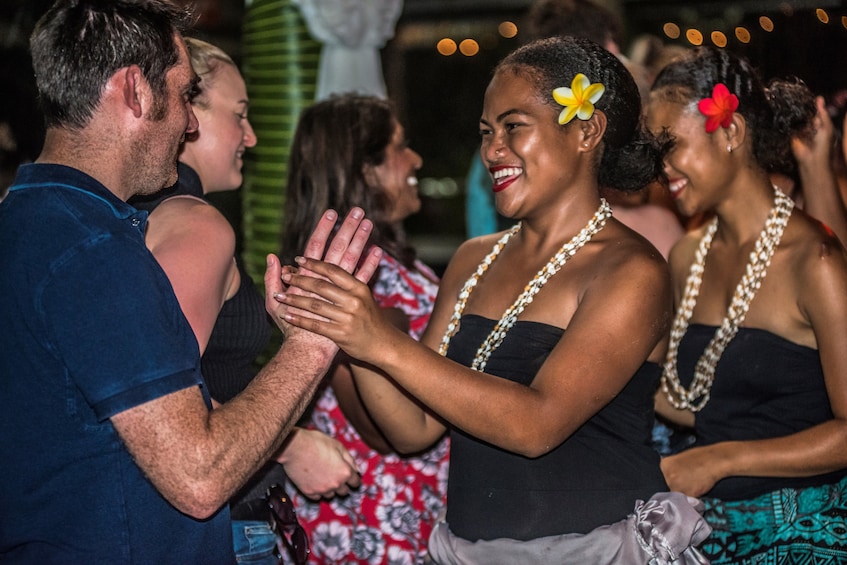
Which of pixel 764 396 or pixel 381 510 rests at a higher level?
pixel 764 396

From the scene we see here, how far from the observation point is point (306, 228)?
126 inches

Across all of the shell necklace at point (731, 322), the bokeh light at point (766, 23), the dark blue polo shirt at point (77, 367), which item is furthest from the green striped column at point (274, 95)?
the dark blue polo shirt at point (77, 367)

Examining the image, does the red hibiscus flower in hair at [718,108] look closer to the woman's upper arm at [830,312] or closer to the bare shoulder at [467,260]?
the woman's upper arm at [830,312]

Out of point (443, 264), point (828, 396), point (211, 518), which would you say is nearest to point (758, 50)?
point (828, 396)

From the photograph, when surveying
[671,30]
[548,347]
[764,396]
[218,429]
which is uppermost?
[218,429]

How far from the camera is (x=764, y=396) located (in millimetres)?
2555

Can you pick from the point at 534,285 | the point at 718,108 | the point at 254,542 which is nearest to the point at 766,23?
the point at 718,108

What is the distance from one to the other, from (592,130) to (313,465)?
1.06m

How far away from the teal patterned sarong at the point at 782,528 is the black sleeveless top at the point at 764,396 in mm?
32

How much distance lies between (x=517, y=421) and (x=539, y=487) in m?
0.24

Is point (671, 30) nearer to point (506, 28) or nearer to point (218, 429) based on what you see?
point (506, 28)

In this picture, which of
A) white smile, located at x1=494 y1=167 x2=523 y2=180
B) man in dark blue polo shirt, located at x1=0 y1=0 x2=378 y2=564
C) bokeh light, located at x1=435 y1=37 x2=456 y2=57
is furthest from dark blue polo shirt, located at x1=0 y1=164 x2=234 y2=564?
bokeh light, located at x1=435 y1=37 x2=456 y2=57

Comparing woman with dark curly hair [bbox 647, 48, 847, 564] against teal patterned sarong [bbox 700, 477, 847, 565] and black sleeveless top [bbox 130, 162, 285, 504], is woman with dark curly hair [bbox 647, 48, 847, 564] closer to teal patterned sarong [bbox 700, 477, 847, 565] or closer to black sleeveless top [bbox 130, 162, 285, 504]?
teal patterned sarong [bbox 700, 477, 847, 565]

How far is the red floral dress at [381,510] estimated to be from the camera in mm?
2916
